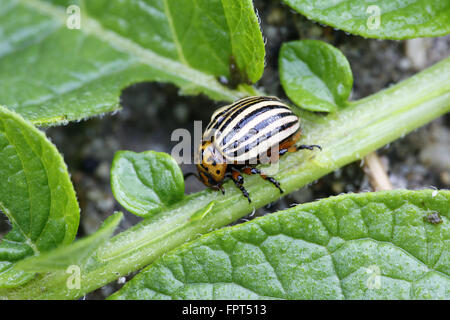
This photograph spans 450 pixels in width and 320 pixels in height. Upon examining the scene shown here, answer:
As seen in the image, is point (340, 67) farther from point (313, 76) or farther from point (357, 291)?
point (357, 291)

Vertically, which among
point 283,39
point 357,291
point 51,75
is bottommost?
point 357,291

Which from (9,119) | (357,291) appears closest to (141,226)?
(9,119)

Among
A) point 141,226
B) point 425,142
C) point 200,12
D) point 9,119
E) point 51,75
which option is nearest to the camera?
point 9,119

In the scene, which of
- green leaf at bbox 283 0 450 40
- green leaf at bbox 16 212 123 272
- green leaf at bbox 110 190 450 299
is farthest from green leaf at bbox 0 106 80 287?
green leaf at bbox 283 0 450 40

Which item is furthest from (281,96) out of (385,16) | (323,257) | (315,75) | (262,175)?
(323,257)

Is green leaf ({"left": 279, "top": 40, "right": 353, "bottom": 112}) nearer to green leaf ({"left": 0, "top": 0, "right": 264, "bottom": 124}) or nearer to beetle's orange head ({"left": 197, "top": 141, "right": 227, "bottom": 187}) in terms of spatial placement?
green leaf ({"left": 0, "top": 0, "right": 264, "bottom": 124})

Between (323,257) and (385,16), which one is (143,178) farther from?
(385,16)
